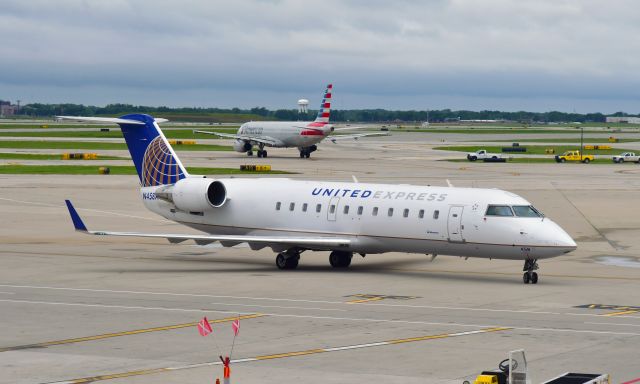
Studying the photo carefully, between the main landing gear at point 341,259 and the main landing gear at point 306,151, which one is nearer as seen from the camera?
the main landing gear at point 341,259

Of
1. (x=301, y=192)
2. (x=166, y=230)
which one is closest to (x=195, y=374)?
(x=301, y=192)

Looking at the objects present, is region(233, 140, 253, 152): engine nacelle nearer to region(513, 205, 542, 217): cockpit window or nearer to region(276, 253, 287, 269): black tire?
region(276, 253, 287, 269): black tire

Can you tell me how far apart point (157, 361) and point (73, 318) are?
6.17 m

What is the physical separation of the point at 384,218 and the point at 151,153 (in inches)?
407

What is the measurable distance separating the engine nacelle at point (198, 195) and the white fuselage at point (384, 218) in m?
0.24

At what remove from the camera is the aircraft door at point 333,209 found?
127 ft

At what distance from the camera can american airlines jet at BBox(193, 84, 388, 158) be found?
4589 inches

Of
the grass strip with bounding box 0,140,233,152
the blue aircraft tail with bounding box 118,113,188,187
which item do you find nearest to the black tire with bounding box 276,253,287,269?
the blue aircraft tail with bounding box 118,113,188,187

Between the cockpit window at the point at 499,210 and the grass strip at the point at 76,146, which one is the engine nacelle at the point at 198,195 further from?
the grass strip at the point at 76,146

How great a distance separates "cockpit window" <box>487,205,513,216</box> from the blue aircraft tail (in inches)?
486

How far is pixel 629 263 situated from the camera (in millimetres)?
41281

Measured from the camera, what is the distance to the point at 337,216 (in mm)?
38500

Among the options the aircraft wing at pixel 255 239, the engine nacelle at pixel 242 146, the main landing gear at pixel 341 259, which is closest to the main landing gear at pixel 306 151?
the engine nacelle at pixel 242 146

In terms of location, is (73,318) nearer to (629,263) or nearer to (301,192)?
(301,192)
